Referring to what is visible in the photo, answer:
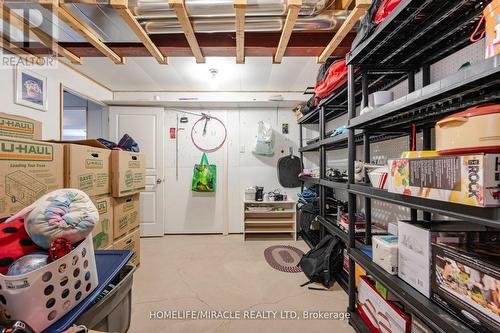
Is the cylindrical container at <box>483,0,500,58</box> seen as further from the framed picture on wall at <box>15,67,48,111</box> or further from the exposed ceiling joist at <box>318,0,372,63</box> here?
the framed picture on wall at <box>15,67,48,111</box>

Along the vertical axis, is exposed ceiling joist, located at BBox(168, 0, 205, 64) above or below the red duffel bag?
above

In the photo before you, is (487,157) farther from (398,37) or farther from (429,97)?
(398,37)

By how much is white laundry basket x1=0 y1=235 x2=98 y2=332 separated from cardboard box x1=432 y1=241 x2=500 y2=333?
4.71 ft

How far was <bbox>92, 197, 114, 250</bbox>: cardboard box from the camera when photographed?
189cm

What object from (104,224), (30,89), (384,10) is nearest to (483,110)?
(384,10)

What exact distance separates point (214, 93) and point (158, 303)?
290 centimetres

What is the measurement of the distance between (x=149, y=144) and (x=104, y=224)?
184cm

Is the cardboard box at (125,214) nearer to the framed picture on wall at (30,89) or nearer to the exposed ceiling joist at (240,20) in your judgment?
the framed picture on wall at (30,89)

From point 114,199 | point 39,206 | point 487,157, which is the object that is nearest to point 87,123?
point 114,199

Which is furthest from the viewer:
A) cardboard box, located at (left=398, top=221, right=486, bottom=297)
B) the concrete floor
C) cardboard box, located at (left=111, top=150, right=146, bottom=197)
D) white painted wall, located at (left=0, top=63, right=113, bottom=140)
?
cardboard box, located at (left=111, top=150, right=146, bottom=197)

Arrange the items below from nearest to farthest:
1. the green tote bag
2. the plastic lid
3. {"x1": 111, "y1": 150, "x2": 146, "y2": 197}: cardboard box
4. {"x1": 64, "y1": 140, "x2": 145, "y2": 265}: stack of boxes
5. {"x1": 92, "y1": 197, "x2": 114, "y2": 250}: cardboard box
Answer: the plastic lid, {"x1": 64, "y1": 140, "x2": 145, "y2": 265}: stack of boxes, {"x1": 92, "y1": 197, "x2": 114, "y2": 250}: cardboard box, {"x1": 111, "y1": 150, "x2": 146, "y2": 197}: cardboard box, the green tote bag

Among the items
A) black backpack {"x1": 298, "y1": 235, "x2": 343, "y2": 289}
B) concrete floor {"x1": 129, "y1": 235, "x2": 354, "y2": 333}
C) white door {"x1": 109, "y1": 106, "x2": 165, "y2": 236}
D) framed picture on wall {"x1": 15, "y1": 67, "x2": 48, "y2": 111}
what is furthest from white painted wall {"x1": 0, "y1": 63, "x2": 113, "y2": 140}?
black backpack {"x1": 298, "y1": 235, "x2": 343, "y2": 289}

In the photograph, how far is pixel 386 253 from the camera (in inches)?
47.2

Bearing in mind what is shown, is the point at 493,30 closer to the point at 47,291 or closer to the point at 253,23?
the point at 253,23
